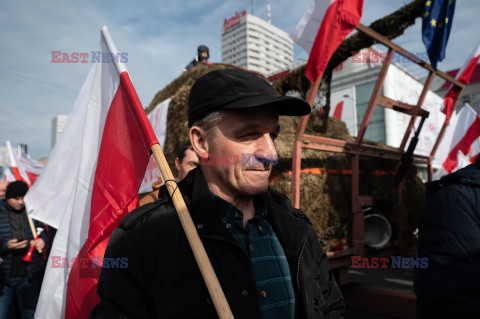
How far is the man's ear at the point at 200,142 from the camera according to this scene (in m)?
1.22

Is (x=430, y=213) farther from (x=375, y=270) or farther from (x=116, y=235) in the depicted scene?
(x=375, y=270)

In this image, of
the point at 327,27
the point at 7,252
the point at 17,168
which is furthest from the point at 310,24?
the point at 17,168

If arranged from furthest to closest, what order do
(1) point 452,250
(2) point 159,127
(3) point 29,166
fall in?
Answer: (3) point 29,166 → (2) point 159,127 → (1) point 452,250

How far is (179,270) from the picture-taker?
1.06m

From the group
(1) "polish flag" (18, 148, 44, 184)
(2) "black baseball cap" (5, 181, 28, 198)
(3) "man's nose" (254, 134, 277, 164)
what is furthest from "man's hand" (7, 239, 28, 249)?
(3) "man's nose" (254, 134, 277, 164)

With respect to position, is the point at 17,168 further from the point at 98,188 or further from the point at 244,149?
the point at 244,149

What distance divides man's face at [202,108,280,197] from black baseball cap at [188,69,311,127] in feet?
0.19

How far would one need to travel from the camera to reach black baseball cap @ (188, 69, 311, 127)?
1.11m

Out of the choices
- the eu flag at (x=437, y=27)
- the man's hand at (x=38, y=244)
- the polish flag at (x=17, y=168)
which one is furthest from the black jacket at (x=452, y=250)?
the polish flag at (x=17, y=168)

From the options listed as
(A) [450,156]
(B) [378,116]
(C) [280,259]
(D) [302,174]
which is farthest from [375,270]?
(B) [378,116]

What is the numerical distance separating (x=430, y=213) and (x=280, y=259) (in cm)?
95

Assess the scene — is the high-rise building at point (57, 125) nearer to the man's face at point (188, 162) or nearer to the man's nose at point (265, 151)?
the man's face at point (188, 162)

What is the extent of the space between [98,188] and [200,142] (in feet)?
2.88

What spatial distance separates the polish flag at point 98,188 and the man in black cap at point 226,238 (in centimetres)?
50
